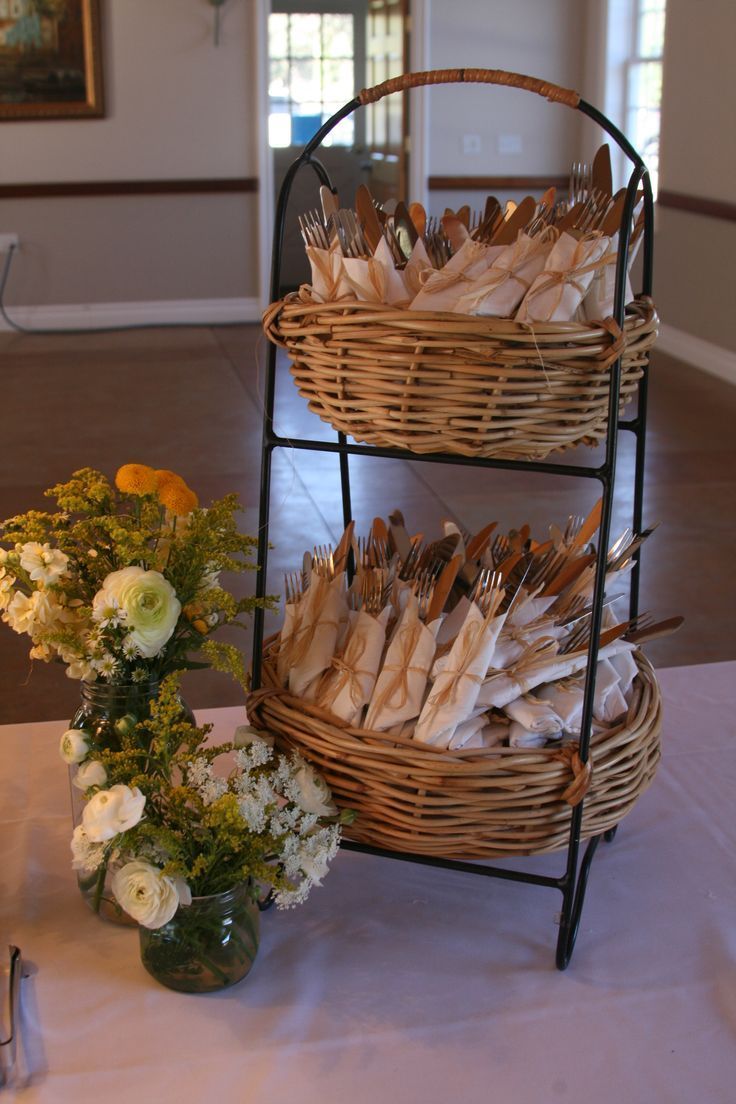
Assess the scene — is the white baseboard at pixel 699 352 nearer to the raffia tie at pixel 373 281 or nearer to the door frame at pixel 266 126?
the door frame at pixel 266 126

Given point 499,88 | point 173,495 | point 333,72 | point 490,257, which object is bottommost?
point 173,495

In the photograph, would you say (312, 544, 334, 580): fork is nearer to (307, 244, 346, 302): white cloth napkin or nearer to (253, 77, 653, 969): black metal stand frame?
(253, 77, 653, 969): black metal stand frame

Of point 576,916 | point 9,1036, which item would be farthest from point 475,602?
point 9,1036

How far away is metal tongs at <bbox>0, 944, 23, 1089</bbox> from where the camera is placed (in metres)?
1.08

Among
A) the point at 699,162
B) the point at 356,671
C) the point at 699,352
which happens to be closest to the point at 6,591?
the point at 356,671

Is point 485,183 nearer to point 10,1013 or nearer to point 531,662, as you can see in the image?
point 531,662

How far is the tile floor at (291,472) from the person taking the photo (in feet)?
9.51

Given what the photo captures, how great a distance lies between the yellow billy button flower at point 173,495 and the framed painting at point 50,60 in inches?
236

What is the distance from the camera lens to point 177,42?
6559mm

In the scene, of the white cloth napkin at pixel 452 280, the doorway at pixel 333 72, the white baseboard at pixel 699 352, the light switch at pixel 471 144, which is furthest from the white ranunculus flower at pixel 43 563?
the light switch at pixel 471 144

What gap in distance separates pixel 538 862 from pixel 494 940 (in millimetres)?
186

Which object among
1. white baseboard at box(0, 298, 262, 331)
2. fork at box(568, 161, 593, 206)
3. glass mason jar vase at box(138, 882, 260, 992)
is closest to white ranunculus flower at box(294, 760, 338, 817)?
glass mason jar vase at box(138, 882, 260, 992)

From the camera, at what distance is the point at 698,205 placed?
5.70 meters

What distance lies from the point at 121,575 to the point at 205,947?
38cm
